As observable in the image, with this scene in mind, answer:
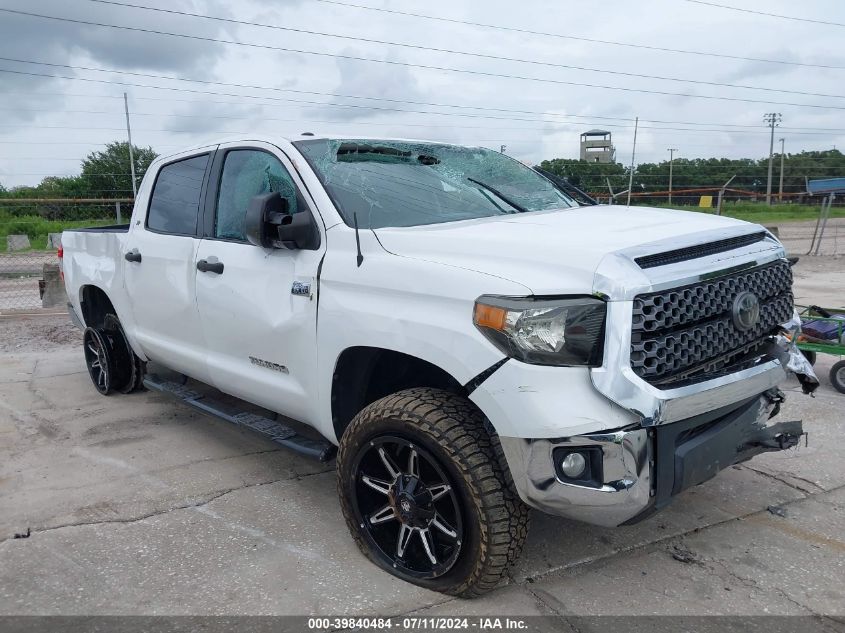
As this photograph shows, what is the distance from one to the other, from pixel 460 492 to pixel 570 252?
101 centimetres

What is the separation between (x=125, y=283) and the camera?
518 cm

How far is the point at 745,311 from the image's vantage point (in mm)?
2975

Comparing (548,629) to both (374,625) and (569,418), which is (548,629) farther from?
(569,418)

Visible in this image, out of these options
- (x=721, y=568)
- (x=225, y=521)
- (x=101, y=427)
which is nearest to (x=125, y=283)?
(x=101, y=427)

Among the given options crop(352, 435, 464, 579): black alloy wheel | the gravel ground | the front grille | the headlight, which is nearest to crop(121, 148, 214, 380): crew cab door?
crop(352, 435, 464, 579): black alloy wheel

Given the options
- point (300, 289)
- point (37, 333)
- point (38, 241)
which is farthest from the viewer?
point (38, 241)

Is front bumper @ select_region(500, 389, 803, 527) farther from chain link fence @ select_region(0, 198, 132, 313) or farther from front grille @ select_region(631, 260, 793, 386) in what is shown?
chain link fence @ select_region(0, 198, 132, 313)

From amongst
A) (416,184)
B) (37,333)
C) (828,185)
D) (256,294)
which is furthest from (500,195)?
(828,185)

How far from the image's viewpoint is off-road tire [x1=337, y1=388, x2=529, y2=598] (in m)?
2.76

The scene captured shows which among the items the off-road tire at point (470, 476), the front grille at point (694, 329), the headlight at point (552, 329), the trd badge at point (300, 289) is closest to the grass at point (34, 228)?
the trd badge at point (300, 289)

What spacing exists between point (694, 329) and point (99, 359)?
15.8 ft

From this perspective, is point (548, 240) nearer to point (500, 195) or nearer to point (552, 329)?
point (552, 329)

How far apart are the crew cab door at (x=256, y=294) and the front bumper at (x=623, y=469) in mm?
1277

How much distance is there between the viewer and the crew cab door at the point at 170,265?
4.43 m
